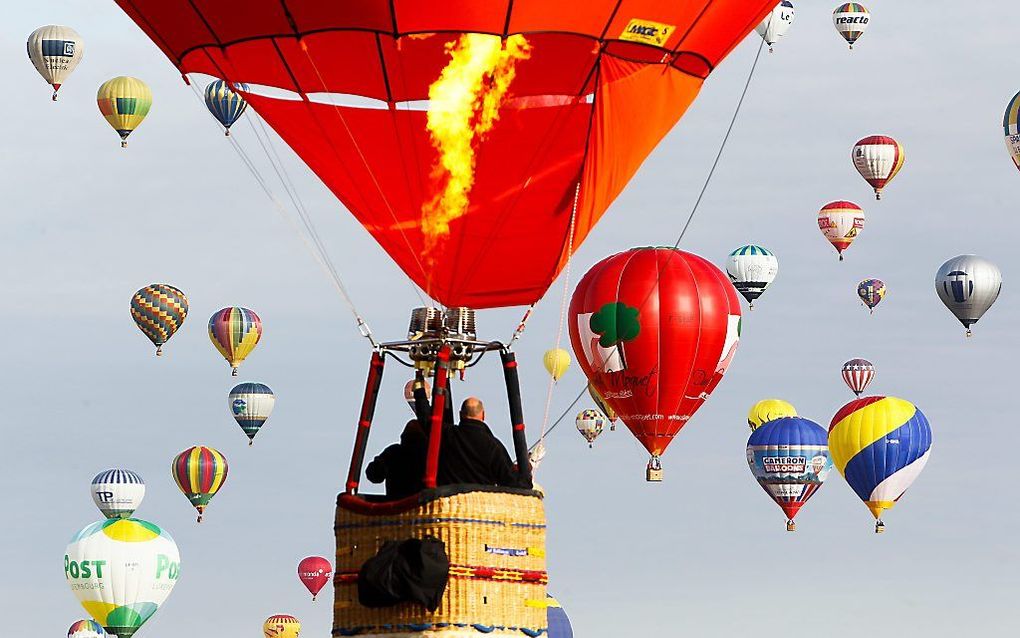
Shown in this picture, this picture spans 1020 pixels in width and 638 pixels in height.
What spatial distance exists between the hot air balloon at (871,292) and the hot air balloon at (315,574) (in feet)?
40.7

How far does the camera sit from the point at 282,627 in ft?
147

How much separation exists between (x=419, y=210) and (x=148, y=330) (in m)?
30.7

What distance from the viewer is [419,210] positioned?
46.1ft

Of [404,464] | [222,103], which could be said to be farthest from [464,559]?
[222,103]

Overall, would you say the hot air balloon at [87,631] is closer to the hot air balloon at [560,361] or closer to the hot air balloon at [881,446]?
the hot air balloon at [560,361]

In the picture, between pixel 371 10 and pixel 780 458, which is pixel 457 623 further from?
pixel 780 458

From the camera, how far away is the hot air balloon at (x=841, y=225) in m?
44.7

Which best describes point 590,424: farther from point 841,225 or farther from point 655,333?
point 655,333

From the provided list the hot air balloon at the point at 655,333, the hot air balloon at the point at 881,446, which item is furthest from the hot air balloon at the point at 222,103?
the hot air balloon at the point at 881,446

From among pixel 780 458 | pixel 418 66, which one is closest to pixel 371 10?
pixel 418 66

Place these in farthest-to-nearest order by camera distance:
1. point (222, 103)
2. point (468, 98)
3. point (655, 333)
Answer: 1. point (222, 103)
2. point (655, 333)
3. point (468, 98)

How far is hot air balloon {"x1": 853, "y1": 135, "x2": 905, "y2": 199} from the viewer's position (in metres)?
44.0

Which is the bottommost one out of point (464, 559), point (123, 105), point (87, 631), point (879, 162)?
point (464, 559)

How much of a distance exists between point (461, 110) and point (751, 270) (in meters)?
27.8
